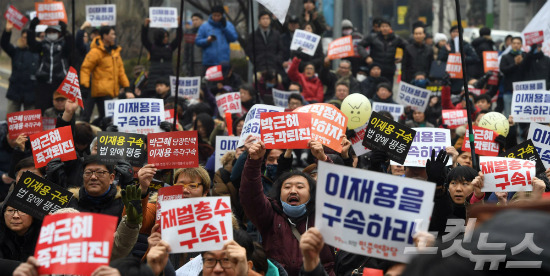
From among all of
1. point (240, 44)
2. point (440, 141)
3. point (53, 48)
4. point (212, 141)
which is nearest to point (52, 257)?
point (440, 141)

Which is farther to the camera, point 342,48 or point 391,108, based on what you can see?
point 342,48

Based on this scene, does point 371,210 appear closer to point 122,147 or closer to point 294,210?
point 294,210

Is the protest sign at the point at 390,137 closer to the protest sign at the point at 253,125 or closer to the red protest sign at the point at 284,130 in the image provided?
the protest sign at the point at 253,125

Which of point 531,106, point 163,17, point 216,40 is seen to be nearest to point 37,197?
point 531,106

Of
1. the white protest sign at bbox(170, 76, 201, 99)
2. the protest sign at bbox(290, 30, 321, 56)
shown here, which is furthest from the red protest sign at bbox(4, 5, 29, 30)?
the protest sign at bbox(290, 30, 321, 56)

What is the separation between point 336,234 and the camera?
160 inches

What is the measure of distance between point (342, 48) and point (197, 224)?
1061 centimetres

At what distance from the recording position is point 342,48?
15.0 metres

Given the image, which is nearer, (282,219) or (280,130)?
(282,219)

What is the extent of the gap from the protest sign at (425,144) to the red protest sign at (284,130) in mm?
1526

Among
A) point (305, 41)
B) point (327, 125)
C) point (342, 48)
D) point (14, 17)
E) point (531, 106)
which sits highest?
point (14, 17)

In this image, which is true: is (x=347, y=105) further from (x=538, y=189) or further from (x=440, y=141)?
(x=538, y=189)

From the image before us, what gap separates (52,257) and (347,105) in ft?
18.7

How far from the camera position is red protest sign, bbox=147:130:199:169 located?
23.6 feet
